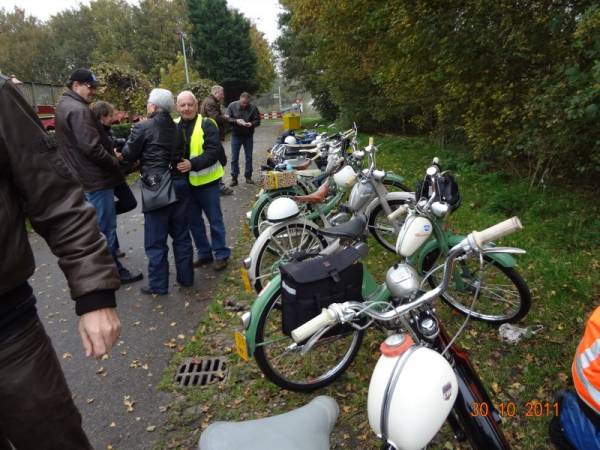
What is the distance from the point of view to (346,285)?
2.19 meters

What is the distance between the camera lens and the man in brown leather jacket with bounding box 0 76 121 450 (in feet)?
4.39

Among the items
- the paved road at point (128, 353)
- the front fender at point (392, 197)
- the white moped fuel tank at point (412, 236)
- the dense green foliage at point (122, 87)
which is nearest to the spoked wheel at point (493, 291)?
the white moped fuel tank at point (412, 236)

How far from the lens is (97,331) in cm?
142

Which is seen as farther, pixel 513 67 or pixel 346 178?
pixel 513 67

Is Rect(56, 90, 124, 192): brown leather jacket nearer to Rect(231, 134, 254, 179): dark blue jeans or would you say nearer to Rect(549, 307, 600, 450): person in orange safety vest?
Rect(549, 307, 600, 450): person in orange safety vest

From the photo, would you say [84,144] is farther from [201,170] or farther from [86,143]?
[201,170]

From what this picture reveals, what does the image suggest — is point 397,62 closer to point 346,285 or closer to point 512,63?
point 512,63

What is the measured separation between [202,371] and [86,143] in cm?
238

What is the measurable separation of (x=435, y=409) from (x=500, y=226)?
2.30 ft

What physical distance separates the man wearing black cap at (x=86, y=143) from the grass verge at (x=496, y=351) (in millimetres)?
1577

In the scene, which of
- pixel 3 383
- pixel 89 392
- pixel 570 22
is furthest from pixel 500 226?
pixel 570 22

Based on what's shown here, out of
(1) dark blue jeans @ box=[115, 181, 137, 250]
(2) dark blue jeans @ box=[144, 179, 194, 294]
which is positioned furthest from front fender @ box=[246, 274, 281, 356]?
(1) dark blue jeans @ box=[115, 181, 137, 250]

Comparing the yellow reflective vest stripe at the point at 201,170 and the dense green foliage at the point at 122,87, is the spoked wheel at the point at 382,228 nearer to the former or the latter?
the yellow reflective vest stripe at the point at 201,170
